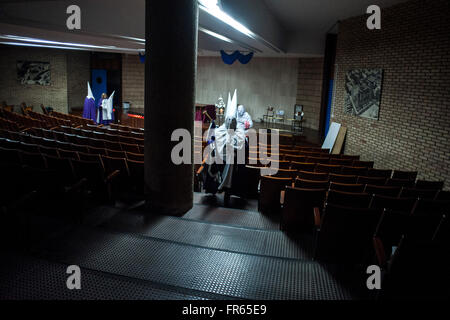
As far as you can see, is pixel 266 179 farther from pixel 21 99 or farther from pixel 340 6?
pixel 21 99

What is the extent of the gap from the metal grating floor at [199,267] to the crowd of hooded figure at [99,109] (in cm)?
1286

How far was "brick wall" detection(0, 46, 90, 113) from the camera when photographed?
58.2 feet

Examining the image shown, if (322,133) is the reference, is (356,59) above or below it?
above

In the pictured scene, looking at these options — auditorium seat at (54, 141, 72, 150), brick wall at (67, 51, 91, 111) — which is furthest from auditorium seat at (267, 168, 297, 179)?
brick wall at (67, 51, 91, 111)

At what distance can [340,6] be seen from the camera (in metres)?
10.0

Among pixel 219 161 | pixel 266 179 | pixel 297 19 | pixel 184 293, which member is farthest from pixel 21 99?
pixel 184 293

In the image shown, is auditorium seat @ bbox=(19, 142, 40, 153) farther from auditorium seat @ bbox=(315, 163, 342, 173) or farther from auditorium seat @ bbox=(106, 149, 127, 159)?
auditorium seat @ bbox=(315, 163, 342, 173)

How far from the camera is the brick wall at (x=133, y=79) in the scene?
22484 mm

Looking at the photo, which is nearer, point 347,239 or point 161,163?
point 347,239

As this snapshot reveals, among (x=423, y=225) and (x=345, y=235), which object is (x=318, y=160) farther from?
(x=423, y=225)

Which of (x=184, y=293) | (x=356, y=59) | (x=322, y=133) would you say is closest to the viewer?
(x=184, y=293)

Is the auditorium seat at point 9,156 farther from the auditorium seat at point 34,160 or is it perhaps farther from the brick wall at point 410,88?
the brick wall at point 410,88

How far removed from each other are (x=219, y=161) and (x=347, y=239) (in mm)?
3030
